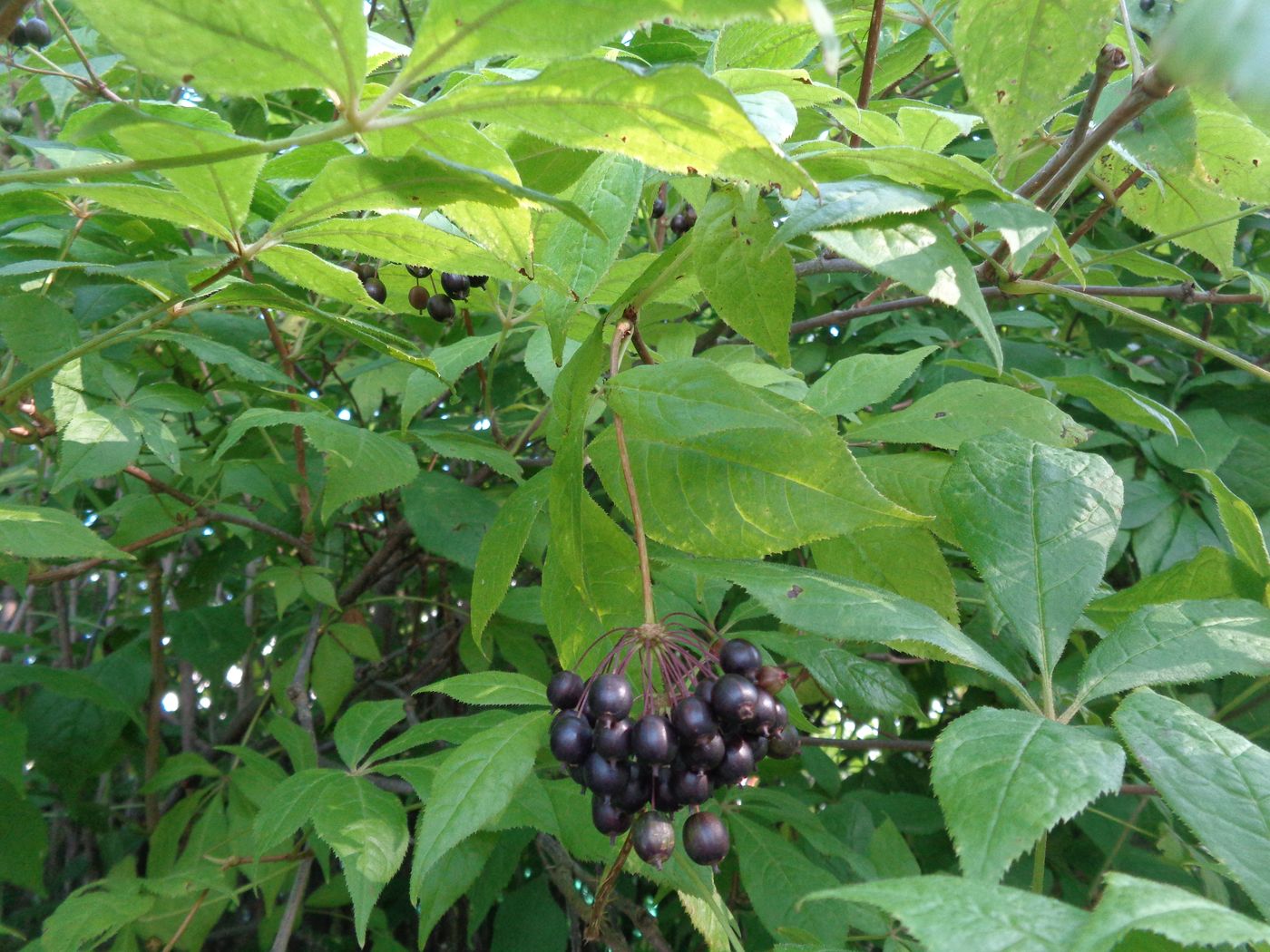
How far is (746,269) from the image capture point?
0.93 metres

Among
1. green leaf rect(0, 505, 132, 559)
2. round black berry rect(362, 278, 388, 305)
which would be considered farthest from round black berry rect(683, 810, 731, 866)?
→ round black berry rect(362, 278, 388, 305)

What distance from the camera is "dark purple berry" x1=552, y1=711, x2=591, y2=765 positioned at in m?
0.89

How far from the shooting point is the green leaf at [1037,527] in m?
0.91

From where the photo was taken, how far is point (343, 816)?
4.02ft

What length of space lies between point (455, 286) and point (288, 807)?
91cm

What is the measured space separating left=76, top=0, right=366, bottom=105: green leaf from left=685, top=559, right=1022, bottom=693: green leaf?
514 mm

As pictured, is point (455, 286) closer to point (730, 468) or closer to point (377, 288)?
point (377, 288)

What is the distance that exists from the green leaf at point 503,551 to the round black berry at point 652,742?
260 millimetres

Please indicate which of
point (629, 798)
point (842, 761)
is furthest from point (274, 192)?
point (842, 761)

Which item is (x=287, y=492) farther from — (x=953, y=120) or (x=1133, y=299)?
(x=1133, y=299)

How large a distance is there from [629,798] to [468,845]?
0.60m

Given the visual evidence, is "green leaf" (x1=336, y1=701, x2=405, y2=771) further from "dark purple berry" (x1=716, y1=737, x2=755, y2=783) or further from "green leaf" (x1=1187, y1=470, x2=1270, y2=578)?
"green leaf" (x1=1187, y1=470, x2=1270, y2=578)

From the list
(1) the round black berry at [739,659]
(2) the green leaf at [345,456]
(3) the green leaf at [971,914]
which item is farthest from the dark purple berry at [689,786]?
(2) the green leaf at [345,456]

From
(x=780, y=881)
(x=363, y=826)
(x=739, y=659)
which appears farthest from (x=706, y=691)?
(x=780, y=881)
